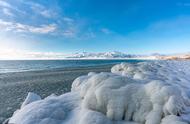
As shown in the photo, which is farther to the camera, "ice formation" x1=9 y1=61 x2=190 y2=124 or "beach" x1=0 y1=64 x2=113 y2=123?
"beach" x1=0 y1=64 x2=113 y2=123

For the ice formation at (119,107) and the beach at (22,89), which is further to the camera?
the beach at (22,89)

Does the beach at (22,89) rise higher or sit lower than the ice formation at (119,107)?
lower

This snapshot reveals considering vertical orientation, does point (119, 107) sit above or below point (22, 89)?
above

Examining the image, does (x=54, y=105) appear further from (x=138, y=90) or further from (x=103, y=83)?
(x=138, y=90)

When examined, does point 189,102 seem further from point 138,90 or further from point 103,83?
point 103,83

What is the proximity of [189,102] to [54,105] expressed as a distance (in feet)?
18.0

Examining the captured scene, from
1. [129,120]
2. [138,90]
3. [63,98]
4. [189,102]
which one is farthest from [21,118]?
[189,102]

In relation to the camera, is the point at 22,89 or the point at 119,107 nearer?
the point at 119,107

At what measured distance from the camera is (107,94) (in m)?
7.67

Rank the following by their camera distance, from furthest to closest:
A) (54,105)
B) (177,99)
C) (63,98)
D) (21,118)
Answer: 1. (63,98)
2. (54,105)
3. (21,118)
4. (177,99)

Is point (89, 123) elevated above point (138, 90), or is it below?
below

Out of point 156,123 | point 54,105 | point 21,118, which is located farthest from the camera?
point 54,105

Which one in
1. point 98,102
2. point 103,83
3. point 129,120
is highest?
point 103,83

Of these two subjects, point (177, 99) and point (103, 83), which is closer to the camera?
point (177, 99)
